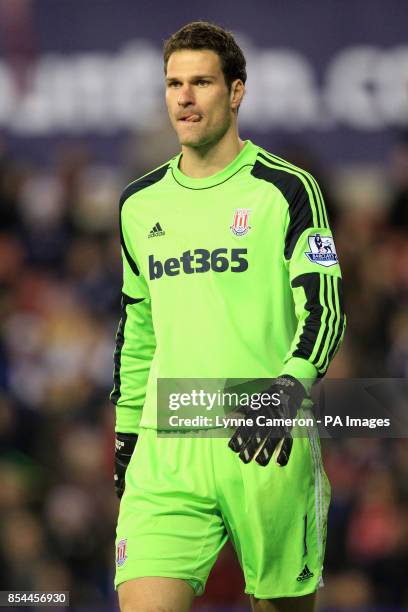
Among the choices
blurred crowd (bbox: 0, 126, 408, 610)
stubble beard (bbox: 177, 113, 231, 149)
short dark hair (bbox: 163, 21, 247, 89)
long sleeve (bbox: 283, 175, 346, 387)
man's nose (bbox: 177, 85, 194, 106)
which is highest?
short dark hair (bbox: 163, 21, 247, 89)

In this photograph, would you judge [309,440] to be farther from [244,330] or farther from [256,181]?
[256,181]

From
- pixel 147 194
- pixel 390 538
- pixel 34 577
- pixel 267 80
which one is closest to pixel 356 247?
pixel 267 80

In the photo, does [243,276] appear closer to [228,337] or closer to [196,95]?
[228,337]

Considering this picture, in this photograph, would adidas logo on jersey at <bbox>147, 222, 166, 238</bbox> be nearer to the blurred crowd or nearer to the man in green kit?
the man in green kit

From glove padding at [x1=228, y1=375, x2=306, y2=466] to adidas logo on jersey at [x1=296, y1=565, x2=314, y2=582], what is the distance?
44cm

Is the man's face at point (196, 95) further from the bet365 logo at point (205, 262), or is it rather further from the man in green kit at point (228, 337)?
the bet365 logo at point (205, 262)

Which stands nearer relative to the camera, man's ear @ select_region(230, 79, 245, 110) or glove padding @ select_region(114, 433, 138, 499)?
man's ear @ select_region(230, 79, 245, 110)

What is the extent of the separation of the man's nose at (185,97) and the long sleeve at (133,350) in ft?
1.68

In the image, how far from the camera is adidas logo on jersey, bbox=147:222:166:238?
3.94 meters

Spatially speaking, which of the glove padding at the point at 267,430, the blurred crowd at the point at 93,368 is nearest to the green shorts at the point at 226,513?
the glove padding at the point at 267,430

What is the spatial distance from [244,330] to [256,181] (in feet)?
1.60

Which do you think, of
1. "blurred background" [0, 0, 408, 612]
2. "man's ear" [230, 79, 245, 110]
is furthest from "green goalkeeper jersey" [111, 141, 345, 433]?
"blurred background" [0, 0, 408, 612]

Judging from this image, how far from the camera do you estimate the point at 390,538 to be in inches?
277

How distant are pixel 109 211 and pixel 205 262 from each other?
4.06m
